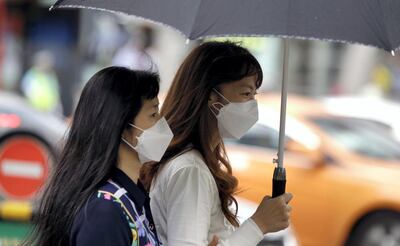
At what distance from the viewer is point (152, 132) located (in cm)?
263

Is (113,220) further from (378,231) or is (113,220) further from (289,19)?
(378,231)

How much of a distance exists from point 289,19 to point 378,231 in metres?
5.54

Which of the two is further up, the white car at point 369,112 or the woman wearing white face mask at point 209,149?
the woman wearing white face mask at point 209,149

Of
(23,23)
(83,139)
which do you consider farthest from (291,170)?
(23,23)

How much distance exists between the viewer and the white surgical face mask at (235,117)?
2963 millimetres

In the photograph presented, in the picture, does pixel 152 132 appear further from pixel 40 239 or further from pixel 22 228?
pixel 22 228

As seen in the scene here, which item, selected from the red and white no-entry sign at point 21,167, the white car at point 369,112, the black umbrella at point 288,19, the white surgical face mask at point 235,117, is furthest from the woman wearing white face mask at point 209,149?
the red and white no-entry sign at point 21,167

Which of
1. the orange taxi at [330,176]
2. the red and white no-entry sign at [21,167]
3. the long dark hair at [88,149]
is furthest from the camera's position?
the red and white no-entry sign at [21,167]

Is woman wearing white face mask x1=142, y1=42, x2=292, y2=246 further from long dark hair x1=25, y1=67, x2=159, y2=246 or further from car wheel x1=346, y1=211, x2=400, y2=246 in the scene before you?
car wheel x1=346, y1=211, x2=400, y2=246

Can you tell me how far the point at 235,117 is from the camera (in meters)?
2.98

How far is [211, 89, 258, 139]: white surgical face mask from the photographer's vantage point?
9.72ft

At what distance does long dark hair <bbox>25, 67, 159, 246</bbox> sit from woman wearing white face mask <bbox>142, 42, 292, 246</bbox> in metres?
0.34

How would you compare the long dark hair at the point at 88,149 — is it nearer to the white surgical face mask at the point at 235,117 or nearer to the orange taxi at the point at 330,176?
the white surgical face mask at the point at 235,117

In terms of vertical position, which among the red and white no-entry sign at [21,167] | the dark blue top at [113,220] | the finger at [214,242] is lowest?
the red and white no-entry sign at [21,167]
